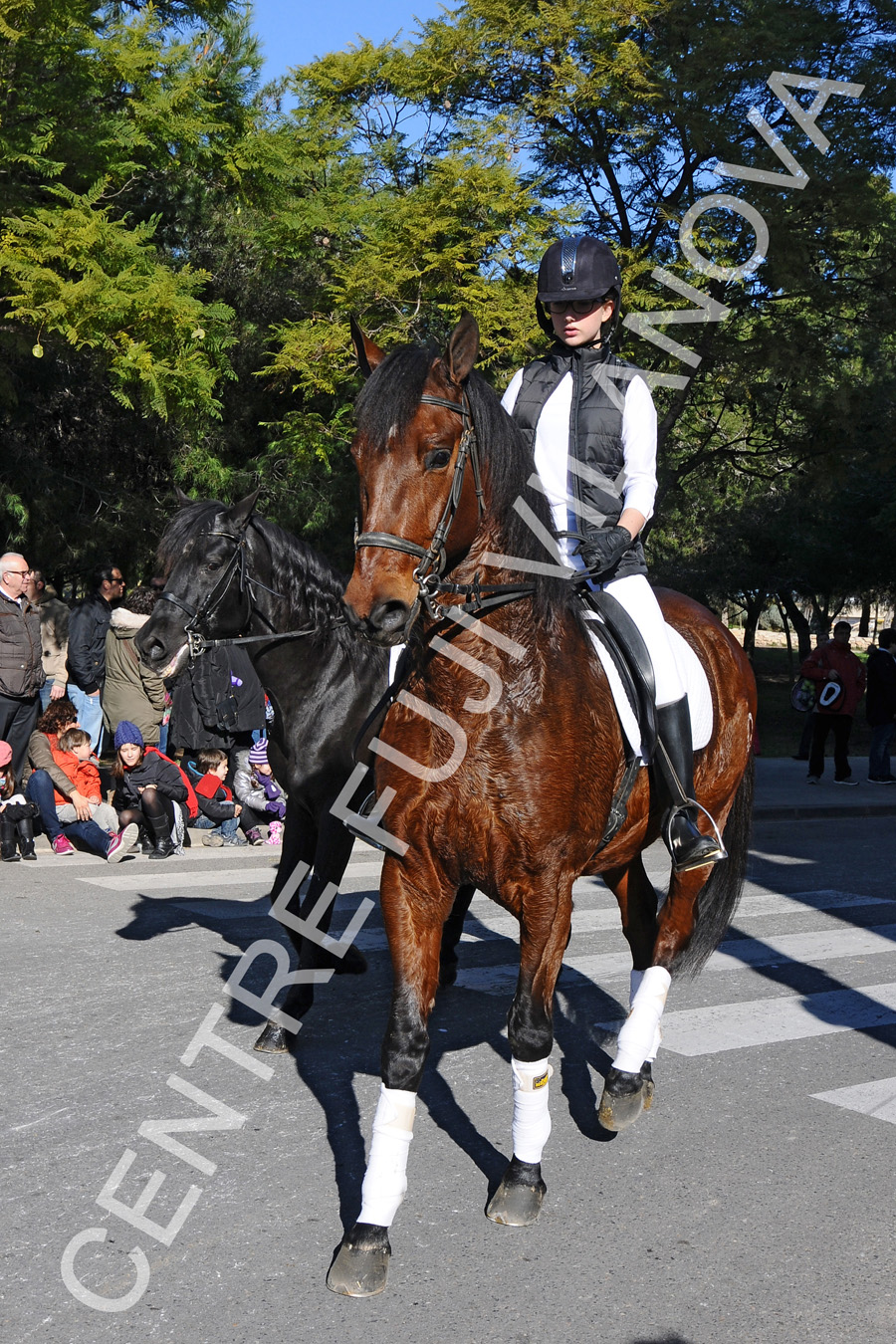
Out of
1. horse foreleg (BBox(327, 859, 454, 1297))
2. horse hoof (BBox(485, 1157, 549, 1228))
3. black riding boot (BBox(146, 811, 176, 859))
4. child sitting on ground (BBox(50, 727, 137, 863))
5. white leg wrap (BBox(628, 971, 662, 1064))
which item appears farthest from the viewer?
child sitting on ground (BBox(50, 727, 137, 863))

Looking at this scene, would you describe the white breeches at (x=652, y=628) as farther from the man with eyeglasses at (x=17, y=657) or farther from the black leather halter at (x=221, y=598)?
the man with eyeglasses at (x=17, y=657)

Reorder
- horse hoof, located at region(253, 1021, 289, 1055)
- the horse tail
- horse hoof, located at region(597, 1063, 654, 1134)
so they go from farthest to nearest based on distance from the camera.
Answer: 1. the horse tail
2. horse hoof, located at region(253, 1021, 289, 1055)
3. horse hoof, located at region(597, 1063, 654, 1134)

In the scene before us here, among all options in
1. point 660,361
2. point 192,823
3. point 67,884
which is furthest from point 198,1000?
point 660,361

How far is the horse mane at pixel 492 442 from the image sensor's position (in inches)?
132

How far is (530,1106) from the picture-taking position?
3.67 meters

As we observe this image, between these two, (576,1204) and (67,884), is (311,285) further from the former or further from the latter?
(576,1204)

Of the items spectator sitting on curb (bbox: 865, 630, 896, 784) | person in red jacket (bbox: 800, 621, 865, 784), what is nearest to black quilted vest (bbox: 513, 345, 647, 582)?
person in red jacket (bbox: 800, 621, 865, 784)

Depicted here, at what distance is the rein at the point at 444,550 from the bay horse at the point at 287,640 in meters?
2.32

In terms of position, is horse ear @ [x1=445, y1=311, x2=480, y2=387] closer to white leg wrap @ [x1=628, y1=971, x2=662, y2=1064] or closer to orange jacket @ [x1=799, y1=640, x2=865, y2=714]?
white leg wrap @ [x1=628, y1=971, x2=662, y2=1064]

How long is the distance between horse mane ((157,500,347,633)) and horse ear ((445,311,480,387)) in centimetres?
269

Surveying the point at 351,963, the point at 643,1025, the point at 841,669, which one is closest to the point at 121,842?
the point at 351,963

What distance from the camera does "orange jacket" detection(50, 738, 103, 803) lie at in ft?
34.1

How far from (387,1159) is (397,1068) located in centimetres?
24

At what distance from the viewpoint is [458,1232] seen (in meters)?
3.59
